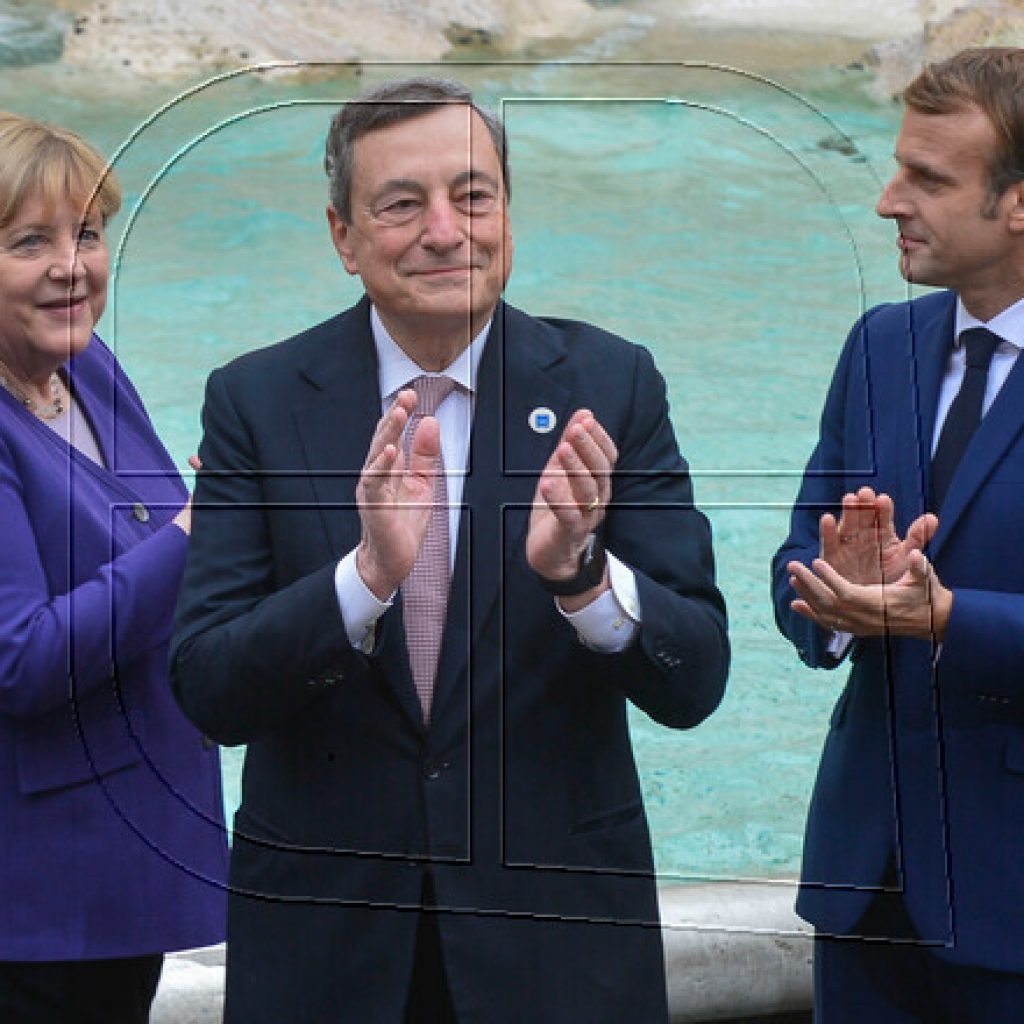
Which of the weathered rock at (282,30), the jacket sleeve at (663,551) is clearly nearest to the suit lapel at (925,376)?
the jacket sleeve at (663,551)

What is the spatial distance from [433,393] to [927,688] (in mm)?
591

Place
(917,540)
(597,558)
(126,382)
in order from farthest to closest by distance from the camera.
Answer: (126,382) < (917,540) < (597,558)

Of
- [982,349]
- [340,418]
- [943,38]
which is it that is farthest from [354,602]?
[943,38]

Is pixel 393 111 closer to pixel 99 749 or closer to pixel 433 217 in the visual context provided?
pixel 433 217

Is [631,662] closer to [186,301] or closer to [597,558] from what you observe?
[597,558]

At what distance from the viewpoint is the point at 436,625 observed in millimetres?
2002

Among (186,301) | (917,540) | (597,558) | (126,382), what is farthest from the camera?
(126,382)

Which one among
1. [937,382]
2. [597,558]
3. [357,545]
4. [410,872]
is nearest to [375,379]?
[357,545]

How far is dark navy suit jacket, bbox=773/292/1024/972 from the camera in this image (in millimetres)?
2166

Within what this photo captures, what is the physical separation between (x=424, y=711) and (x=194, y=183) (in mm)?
532

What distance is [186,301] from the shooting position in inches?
85.6

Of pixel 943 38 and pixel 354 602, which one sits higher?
pixel 943 38

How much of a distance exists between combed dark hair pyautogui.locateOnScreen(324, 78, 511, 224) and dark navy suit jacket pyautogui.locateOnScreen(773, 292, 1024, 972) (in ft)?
1.39

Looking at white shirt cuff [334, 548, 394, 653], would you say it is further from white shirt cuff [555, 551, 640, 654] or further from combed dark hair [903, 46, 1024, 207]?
combed dark hair [903, 46, 1024, 207]
